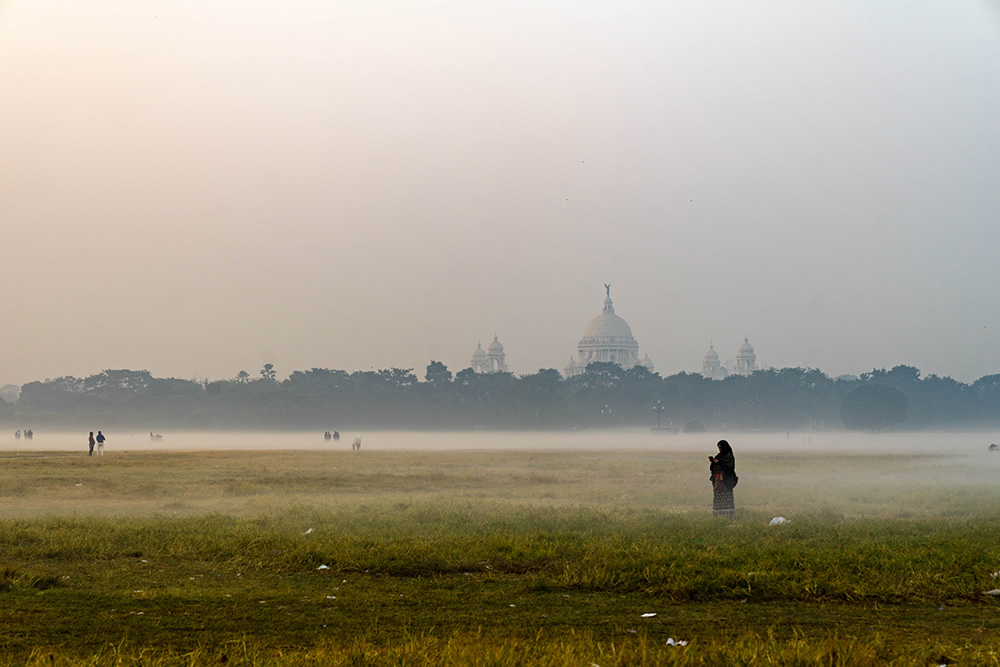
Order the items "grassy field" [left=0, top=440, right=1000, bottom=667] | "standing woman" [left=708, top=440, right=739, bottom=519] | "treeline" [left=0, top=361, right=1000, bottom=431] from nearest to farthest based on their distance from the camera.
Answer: "grassy field" [left=0, top=440, right=1000, bottom=667] → "standing woman" [left=708, top=440, right=739, bottom=519] → "treeline" [left=0, top=361, right=1000, bottom=431]

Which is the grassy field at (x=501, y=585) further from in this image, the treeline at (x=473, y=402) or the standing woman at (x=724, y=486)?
the treeline at (x=473, y=402)

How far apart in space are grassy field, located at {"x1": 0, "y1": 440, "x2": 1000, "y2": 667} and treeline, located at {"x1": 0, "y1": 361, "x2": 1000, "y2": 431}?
134m

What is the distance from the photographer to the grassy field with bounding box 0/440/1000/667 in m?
9.12

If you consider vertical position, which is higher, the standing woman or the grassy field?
the standing woman

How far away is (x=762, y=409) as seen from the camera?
537 feet

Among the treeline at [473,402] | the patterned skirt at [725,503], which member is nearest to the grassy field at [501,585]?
the patterned skirt at [725,503]

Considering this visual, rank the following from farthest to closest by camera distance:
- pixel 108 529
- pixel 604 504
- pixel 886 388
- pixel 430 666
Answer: pixel 886 388, pixel 604 504, pixel 108 529, pixel 430 666

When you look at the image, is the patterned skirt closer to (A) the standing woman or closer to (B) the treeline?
(A) the standing woman

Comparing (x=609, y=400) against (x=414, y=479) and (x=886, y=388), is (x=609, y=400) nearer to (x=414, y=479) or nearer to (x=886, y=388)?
(x=886, y=388)

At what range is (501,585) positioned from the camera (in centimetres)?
1306

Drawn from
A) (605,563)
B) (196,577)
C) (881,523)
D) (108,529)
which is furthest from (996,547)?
(108,529)

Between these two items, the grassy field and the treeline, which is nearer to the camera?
the grassy field

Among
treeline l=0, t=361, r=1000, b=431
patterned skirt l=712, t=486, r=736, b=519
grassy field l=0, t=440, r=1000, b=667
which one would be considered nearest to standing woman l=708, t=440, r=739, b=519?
patterned skirt l=712, t=486, r=736, b=519

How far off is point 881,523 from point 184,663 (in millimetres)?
14239
